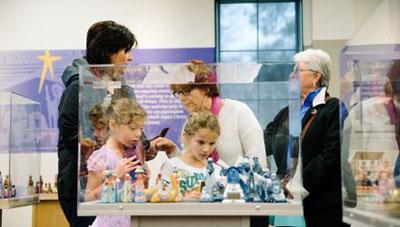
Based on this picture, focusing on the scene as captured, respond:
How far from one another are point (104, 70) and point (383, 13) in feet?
3.38

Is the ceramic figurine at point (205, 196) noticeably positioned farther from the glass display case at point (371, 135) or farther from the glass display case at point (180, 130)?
the glass display case at point (371, 135)

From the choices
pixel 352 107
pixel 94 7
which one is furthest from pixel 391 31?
pixel 94 7

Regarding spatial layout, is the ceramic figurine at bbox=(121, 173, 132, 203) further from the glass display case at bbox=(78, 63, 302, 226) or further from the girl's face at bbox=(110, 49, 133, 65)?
the girl's face at bbox=(110, 49, 133, 65)

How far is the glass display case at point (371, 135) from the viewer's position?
1.64 m

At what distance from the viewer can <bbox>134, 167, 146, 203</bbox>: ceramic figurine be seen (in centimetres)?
193

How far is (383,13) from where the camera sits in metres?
1.70

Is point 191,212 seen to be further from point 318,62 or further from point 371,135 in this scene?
point 318,62

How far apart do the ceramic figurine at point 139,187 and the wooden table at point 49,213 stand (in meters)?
3.23

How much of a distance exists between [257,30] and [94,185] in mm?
4250

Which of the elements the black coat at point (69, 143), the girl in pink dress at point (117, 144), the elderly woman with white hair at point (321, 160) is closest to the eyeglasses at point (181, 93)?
the girl in pink dress at point (117, 144)

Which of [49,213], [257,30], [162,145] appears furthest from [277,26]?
[162,145]

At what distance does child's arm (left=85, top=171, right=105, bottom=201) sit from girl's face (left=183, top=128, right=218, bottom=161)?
345 millimetres

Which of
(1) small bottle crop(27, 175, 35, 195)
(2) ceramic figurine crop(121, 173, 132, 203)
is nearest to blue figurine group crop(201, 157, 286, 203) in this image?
(2) ceramic figurine crop(121, 173, 132, 203)

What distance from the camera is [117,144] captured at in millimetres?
2035
